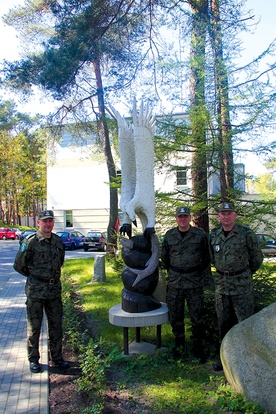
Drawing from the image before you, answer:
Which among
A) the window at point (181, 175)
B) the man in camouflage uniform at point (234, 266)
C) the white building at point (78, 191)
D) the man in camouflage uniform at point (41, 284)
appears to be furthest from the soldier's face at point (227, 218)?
the white building at point (78, 191)

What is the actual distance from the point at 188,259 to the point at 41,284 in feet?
5.96

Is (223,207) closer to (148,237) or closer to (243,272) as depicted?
(243,272)

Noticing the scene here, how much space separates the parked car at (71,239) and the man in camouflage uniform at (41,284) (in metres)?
20.3

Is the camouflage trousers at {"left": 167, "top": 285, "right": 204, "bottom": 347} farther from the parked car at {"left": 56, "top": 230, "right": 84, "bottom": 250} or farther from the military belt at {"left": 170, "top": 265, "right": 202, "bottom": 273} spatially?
the parked car at {"left": 56, "top": 230, "right": 84, "bottom": 250}

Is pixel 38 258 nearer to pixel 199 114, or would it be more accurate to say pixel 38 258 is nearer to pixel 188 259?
pixel 188 259

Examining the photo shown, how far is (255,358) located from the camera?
3379mm

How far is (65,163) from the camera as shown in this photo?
3059 cm

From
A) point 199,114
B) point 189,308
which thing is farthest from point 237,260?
→ point 199,114

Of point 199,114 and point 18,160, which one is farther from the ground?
point 18,160

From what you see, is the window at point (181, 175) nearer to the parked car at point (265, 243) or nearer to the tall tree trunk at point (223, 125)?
the tall tree trunk at point (223, 125)

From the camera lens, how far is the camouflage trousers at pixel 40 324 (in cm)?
441

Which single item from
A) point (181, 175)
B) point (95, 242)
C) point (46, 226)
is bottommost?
point (95, 242)

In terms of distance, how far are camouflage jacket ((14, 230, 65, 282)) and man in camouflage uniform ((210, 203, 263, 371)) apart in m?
1.99

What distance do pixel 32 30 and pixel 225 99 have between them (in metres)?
11.8
